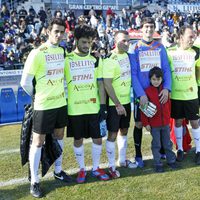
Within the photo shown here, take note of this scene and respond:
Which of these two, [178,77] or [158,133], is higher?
[178,77]

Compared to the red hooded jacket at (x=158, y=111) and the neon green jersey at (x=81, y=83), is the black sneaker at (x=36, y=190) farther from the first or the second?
the red hooded jacket at (x=158, y=111)

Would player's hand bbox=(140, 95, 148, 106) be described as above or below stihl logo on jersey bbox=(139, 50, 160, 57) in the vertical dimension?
below

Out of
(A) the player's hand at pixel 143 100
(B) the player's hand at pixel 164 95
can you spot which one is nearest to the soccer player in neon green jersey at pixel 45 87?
(A) the player's hand at pixel 143 100

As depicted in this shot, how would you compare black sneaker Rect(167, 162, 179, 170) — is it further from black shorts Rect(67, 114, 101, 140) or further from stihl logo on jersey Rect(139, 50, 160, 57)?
stihl logo on jersey Rect(139, 50, 160, 57)

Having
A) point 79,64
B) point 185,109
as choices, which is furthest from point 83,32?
point 185,109

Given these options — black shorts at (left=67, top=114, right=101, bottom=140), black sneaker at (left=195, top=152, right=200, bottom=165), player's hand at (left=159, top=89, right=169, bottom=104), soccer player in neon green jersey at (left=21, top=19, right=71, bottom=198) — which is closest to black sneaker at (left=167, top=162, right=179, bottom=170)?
black sneaker at (left=195, top=152, right=200, bottom=165)

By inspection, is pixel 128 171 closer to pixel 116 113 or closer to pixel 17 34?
pixel 116 113

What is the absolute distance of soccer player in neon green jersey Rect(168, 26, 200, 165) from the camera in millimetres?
5031

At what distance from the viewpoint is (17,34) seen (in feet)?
62.5

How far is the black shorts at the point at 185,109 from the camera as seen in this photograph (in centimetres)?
512

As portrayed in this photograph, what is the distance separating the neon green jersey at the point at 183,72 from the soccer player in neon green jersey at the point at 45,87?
5.62ft

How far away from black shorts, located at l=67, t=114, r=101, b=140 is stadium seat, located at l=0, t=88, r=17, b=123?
470cm

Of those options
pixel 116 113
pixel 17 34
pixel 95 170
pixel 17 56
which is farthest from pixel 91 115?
pixel 17 34

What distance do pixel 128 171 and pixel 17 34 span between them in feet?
51.0
